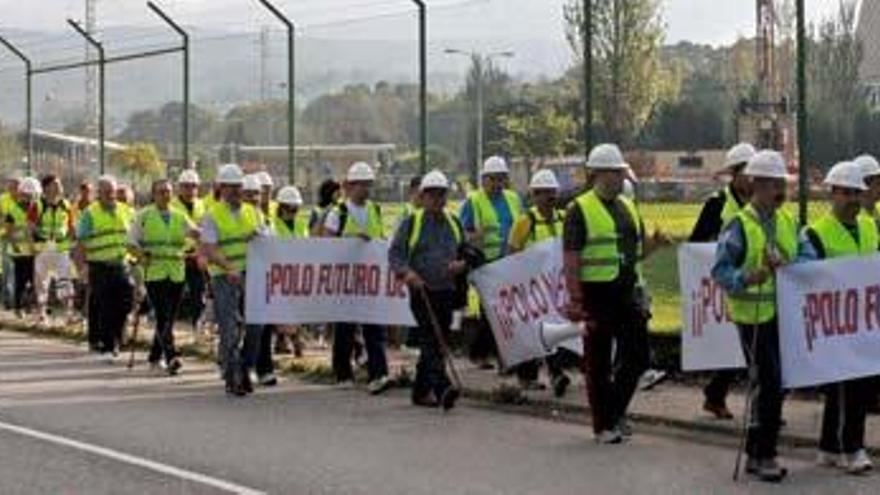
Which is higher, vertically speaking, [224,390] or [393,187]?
[393,187]

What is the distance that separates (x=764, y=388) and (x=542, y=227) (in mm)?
4609

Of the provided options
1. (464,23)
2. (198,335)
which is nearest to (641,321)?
(464,23)

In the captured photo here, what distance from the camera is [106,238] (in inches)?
730

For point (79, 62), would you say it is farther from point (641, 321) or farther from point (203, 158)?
point (641, 321)

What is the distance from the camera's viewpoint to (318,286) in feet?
53.1

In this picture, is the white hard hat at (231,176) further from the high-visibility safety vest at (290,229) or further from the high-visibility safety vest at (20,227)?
the high-visibility safety vest at (20,227)

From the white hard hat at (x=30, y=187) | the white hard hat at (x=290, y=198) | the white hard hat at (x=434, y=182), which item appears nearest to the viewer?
the white hard hat at (x=434, y=182)

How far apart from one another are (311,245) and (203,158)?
1186 cm

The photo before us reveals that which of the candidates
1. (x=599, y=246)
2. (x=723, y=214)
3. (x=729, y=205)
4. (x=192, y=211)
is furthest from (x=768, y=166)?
(x=192, y=211)

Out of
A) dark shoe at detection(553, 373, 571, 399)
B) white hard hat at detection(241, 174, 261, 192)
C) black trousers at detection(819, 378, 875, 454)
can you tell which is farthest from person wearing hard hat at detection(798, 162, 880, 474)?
white hard hat at detection(241, 174, 261, 192)

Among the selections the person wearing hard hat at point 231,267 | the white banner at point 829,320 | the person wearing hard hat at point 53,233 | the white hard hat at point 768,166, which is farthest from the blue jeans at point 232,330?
the person wearing hard hat at point 53,233

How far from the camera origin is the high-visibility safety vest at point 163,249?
55.6 feet

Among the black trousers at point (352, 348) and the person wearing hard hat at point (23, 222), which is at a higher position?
the person wearing hard hat at point (23, 222)

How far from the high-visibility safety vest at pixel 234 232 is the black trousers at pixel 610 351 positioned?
4.48m
